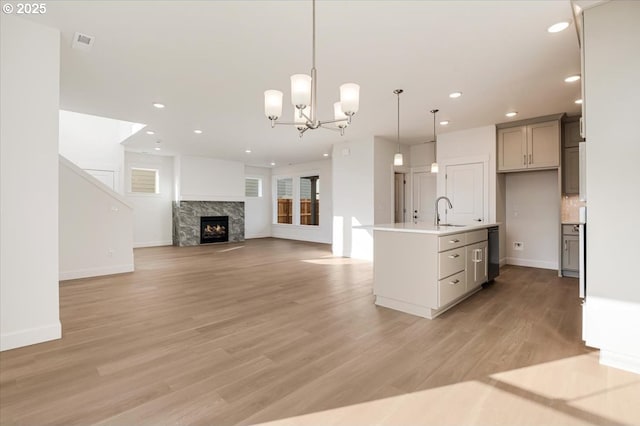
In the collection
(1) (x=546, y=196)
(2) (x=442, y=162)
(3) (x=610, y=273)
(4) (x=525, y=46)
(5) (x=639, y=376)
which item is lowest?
(5) (x=639, y=376)

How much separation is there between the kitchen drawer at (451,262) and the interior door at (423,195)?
3.77 m

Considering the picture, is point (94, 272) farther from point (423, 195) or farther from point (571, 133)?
point (571, 133)

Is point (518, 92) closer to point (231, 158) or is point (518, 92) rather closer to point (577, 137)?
point (577, 137)

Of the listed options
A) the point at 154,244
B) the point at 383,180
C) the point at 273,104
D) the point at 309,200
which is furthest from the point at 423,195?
the point at 154,244

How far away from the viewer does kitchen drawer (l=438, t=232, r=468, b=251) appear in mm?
3230

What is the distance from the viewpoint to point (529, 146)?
5410mm

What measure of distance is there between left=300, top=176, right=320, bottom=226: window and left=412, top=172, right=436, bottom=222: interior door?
3576 mm

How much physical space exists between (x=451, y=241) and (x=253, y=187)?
9060mm

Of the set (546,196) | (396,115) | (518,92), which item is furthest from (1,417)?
(546,196)

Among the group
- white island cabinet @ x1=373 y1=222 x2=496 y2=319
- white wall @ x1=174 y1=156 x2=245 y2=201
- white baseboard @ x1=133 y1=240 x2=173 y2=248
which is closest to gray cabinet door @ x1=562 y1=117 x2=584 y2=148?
white island cabinet @ x1=373 y1=222 x2=496 y2=319

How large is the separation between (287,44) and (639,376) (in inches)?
152

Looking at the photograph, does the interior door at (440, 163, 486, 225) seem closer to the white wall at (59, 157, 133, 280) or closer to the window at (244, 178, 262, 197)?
the white wall at (59, 157, 133, 280)

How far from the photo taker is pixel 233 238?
34.0 feet

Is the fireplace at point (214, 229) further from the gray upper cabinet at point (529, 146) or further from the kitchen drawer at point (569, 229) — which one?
the kitchen drawer at point (569, 229)
